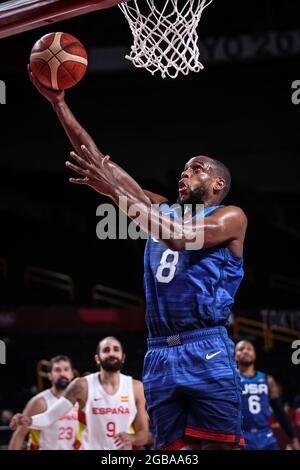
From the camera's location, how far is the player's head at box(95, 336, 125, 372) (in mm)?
6637

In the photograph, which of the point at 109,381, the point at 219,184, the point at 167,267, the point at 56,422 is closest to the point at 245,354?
the point at 109,381

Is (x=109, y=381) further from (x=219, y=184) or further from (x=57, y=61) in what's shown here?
(x=57, y=61)

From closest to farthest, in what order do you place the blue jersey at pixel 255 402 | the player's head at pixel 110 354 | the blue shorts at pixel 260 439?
the player's head at pixel 110 354 < the blue shorts at pixel 260 439 < the blue jersey at pixel 255 402

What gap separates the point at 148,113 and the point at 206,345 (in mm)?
13526

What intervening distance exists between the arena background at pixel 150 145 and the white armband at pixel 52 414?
717 cm

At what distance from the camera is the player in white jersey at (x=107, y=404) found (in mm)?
6688

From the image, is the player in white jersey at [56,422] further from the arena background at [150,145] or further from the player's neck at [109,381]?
the arena background at [150,145]

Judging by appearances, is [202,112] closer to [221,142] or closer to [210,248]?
[221,142]

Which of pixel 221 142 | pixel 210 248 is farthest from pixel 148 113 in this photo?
pixel 210 248

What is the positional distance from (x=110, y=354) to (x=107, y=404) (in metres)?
0.47

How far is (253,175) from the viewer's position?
16.6 m

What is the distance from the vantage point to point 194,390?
366cm

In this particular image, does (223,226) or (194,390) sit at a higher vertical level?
(223,226)

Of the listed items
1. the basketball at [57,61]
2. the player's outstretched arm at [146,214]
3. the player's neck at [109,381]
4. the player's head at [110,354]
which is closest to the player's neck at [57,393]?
the player's neck at [109,381]
